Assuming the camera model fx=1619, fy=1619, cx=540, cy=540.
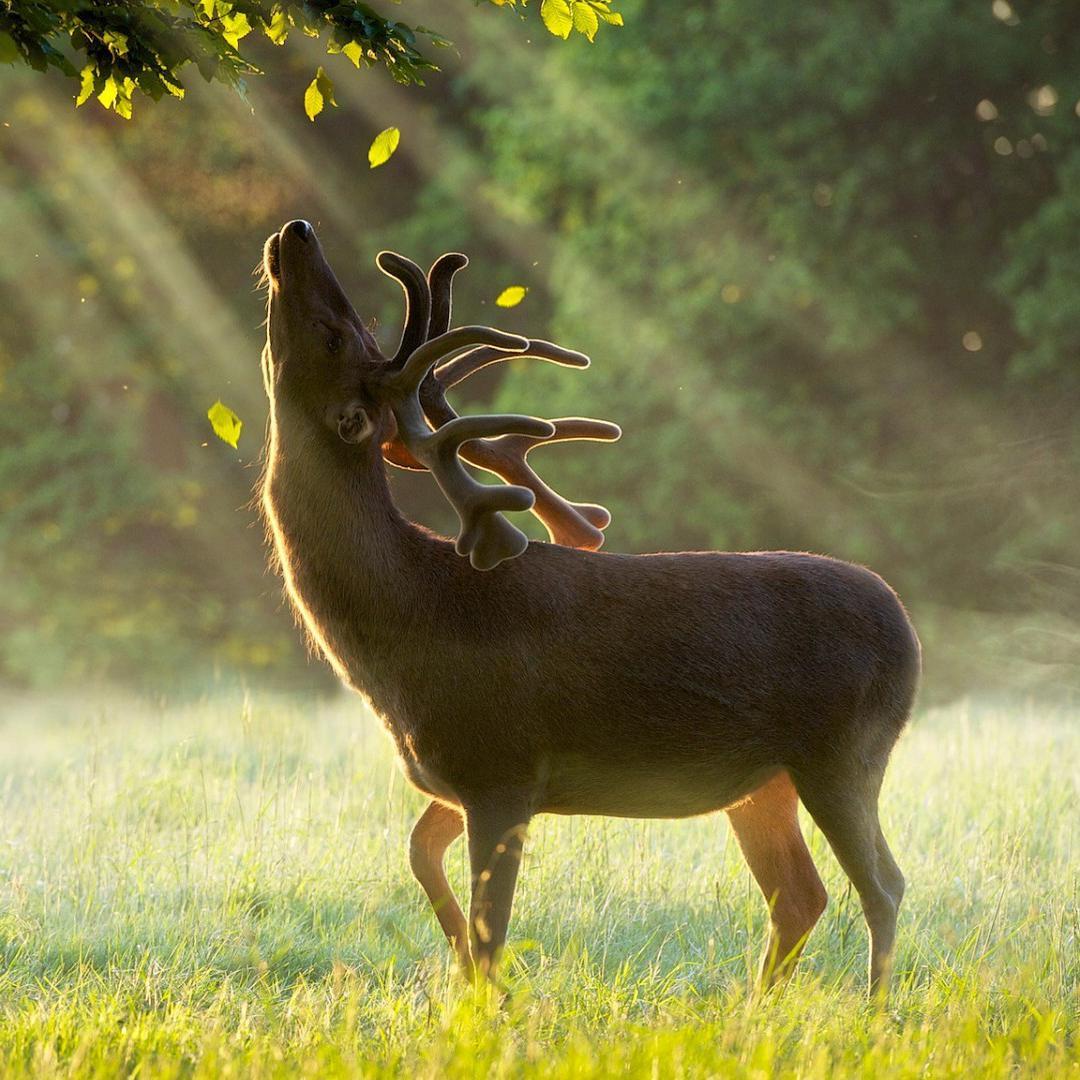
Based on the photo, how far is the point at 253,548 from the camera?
69.2ft

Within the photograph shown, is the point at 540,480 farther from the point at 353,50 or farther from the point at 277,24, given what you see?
the point at 277,24

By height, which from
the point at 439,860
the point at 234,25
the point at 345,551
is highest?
the point at 234,25

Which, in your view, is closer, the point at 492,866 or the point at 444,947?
the point at 492,866

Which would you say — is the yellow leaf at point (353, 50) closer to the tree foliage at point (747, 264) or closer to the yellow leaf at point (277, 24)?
the yellow leaf at point (277, 24)

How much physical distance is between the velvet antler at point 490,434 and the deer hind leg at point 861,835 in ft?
3.99

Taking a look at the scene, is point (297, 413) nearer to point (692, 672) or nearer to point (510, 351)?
point (510, 351)

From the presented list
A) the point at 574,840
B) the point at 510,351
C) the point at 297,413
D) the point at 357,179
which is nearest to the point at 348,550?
the point at 297,413

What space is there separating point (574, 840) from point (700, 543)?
11.2 metres

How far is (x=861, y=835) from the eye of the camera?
4.91 metres

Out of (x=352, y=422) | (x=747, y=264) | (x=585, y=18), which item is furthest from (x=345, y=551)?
(x=747, y=264)

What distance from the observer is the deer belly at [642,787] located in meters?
4.81

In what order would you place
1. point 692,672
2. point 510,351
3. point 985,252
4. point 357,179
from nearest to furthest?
point 692,672 → point 510,351 → point 985,252 → point 357,179

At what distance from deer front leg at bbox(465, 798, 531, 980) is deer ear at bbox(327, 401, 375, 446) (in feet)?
3.81

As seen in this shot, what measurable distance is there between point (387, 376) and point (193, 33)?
117cm
